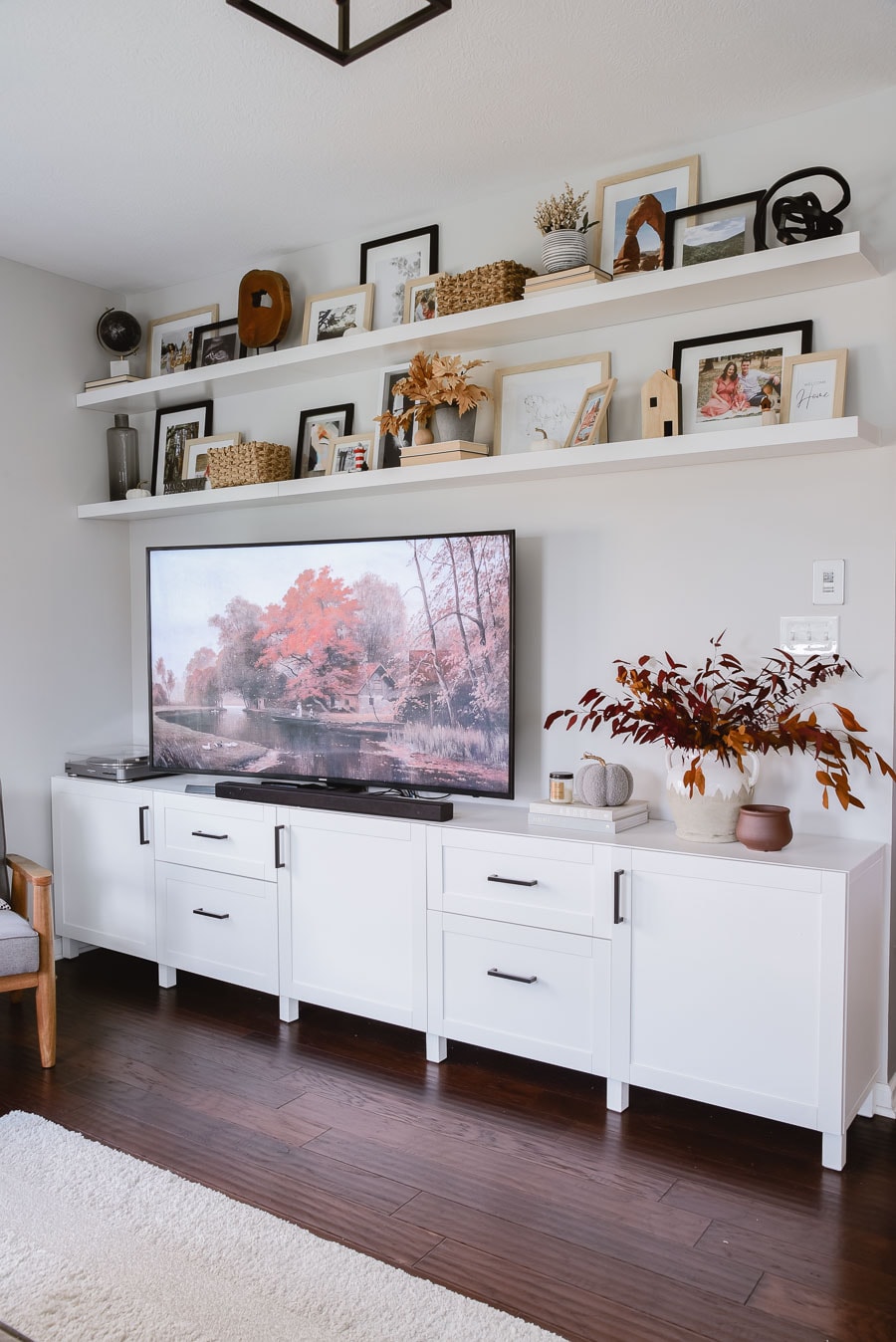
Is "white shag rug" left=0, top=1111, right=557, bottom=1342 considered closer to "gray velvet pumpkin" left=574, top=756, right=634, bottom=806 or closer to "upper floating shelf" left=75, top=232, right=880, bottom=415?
"gray velvet pumpkin" left=574, top=756, right=634, bottom=806

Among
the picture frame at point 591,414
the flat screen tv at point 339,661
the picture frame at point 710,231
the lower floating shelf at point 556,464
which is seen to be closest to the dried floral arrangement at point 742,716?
the flat screen tv at point 339,661

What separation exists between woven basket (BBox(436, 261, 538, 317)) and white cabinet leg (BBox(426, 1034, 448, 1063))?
2.22 metres

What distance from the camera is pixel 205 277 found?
4098mm

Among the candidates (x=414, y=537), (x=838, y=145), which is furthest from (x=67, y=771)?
(x=838, y=145)

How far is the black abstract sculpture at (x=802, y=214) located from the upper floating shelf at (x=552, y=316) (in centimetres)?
10

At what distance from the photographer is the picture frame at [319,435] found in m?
3.70

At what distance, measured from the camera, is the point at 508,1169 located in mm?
2406

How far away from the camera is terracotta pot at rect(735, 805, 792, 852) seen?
2.53m

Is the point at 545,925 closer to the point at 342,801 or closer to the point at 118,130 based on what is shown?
the point at 342,801

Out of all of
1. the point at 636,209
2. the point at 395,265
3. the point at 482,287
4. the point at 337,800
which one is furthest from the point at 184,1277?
the point at 395,265

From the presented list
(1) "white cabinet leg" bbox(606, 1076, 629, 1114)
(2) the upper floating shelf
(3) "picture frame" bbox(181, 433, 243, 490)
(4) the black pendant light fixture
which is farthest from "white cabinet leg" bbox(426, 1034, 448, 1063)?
(4) the black pendant light fixture

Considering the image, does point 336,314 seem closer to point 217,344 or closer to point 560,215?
point 217,344

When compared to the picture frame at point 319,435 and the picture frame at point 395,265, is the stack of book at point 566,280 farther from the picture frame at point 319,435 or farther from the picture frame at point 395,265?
the picture frame at point 319,435

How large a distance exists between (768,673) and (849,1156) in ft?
4.01
